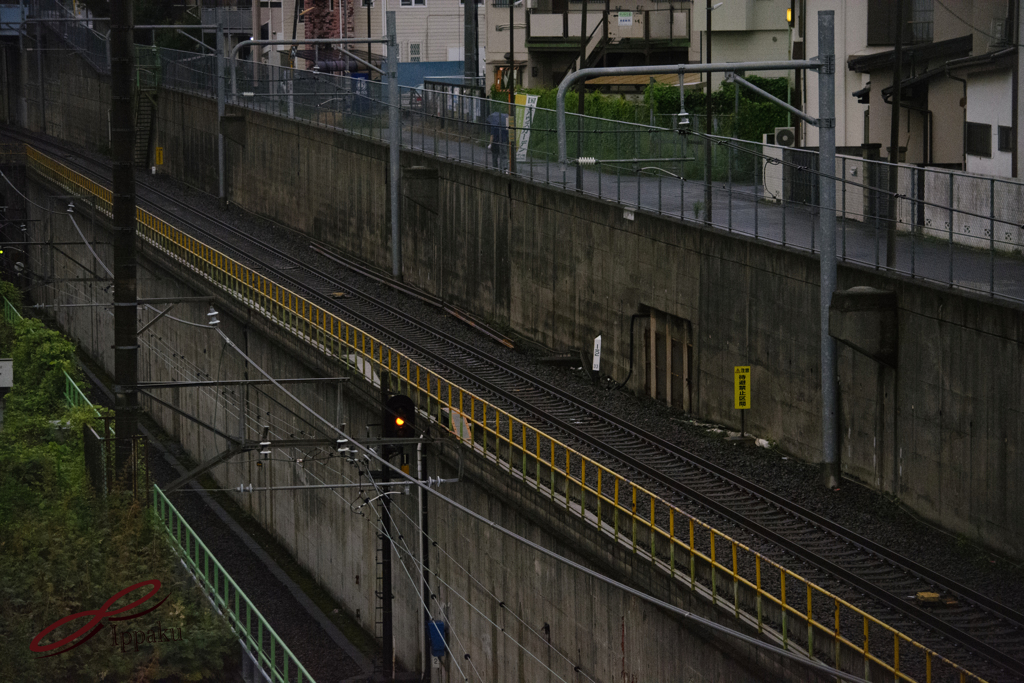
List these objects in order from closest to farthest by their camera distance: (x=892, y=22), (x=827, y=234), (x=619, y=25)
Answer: (x=827, y=234) → (x=892, y=22) → (x=619, y=25)

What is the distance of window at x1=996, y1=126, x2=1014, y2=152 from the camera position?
30.3 m

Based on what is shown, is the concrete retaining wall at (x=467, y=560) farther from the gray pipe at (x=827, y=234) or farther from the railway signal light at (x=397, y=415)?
the gray pipe at (x=827, y=234)

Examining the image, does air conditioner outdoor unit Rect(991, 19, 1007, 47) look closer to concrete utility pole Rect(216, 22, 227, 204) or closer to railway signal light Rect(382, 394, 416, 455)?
railway signal light Rect(382, 394, 416, 455)

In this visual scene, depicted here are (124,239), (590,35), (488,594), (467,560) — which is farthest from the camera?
(590,35)

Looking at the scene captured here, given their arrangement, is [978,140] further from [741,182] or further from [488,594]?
[488,594]

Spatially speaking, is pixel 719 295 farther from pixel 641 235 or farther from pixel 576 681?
pixel 576 681

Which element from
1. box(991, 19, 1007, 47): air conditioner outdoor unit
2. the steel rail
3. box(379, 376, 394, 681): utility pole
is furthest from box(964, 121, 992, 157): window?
box(379, 376, 394, 681): utility pole

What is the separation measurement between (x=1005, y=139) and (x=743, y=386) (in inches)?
324

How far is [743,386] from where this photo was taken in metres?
27.6

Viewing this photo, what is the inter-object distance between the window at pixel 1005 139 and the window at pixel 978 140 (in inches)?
22.4

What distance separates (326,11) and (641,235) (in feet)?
157

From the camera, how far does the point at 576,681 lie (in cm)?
2298

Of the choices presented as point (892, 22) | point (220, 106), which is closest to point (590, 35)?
point (220, 106)

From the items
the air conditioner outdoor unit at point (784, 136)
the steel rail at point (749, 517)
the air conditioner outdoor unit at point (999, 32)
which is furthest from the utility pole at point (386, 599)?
the air conditioner outdoor unit at point (999, 32)
